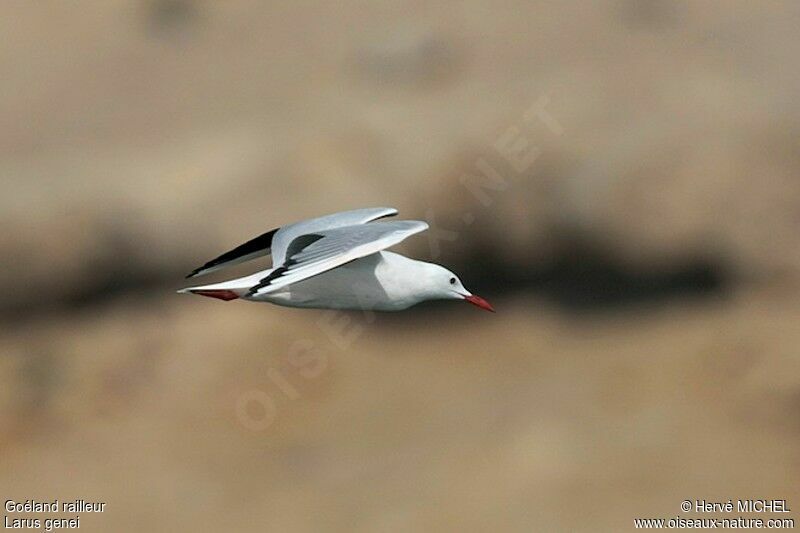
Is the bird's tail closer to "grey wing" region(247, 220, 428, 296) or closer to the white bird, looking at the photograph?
the white bird

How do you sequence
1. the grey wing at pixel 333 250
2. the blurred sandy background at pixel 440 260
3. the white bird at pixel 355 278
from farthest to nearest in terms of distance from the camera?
the blurred sandy background at pixel 440 260 → the white bird at pixel 355 278 → the grey wing at pixel 333 250

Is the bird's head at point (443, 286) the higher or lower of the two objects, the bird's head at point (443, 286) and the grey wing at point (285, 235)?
the lower

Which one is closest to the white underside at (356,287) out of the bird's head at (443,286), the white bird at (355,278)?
the white bird at (355,278)

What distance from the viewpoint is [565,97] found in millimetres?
15578

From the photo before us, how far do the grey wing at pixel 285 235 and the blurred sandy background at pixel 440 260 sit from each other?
5220mm

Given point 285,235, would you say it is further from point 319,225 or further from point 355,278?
point 355,278

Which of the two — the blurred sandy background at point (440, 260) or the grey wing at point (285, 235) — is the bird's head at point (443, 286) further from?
the blurred sandy background at point (440, 260)

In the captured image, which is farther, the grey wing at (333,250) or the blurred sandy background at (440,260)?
the blurred sandy background at (440,260)

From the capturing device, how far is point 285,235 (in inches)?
370

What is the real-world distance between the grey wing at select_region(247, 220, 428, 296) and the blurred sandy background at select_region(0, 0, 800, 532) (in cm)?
609

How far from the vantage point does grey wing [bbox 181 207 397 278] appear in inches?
365

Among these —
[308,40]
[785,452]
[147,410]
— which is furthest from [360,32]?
[785,452]

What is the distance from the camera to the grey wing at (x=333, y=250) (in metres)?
8.21

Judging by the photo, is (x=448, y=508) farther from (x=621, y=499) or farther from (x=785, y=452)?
(x=785, y=452)
